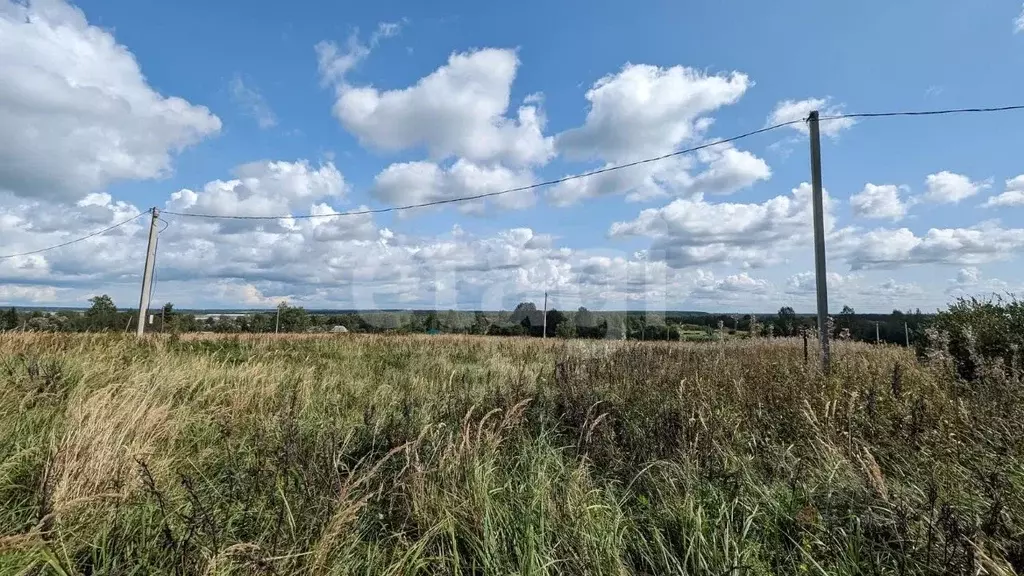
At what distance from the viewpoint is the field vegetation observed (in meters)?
2.11

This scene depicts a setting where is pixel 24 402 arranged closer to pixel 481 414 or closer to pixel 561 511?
pixel 481 414

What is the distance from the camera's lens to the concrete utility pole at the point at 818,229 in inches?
268

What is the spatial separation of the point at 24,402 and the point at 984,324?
12.5m

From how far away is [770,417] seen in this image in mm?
4398

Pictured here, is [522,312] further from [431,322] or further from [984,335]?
[984,335]

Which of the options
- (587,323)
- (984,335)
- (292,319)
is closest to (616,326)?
(587,323)

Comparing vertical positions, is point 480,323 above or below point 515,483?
above

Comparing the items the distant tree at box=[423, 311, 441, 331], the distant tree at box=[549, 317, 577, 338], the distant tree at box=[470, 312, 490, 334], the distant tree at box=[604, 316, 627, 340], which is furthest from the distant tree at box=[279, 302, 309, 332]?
the distant tree at box=[604, 316, 627, 340]

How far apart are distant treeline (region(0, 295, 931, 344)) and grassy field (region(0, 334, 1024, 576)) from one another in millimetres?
5119

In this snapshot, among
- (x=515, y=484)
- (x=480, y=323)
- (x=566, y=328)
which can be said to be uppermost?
(x=480, y=323)

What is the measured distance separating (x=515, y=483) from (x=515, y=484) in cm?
1

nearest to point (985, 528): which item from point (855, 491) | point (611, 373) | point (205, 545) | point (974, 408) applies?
point (855, 491)

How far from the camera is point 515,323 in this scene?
3719 cm

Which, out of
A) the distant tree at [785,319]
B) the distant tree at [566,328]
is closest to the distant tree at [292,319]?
the distant tree at [566,328]
